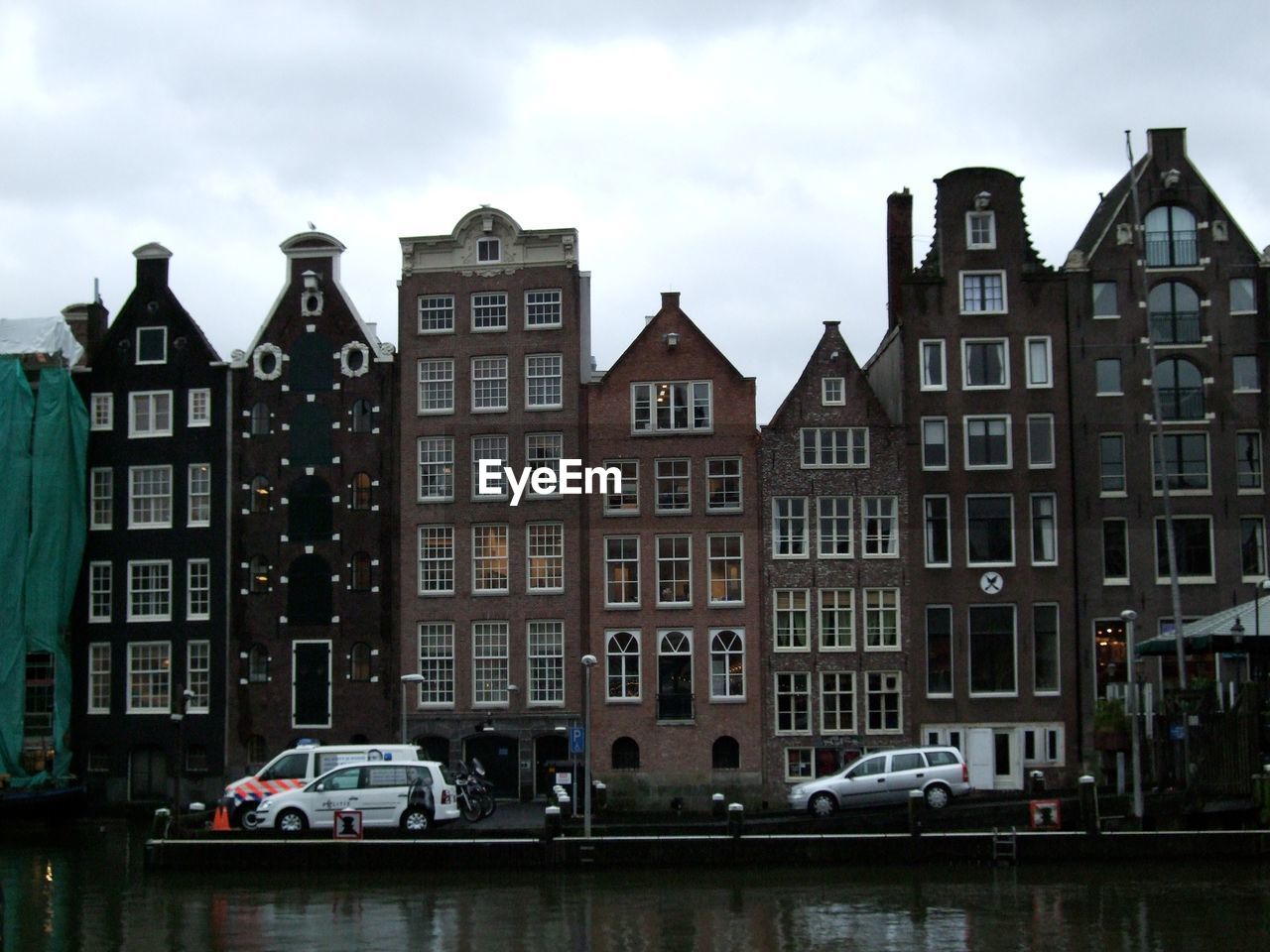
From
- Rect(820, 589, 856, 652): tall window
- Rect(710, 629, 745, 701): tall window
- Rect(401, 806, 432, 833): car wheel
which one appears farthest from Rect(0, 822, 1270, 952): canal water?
Rect(820, 589, 856, 652): tall window

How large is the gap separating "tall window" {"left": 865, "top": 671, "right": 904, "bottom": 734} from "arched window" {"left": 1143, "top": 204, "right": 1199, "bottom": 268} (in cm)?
1708

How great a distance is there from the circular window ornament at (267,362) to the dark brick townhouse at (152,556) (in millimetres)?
1512

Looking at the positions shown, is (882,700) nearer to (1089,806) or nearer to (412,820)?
(1089,806)

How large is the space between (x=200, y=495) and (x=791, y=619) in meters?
22.2

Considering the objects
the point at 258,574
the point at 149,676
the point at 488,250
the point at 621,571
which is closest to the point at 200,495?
the point at 258,574

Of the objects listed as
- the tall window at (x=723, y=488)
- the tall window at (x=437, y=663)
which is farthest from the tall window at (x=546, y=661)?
the tall window at (x=723, y=488)

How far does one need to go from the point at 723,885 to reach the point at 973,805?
10037 millimetres

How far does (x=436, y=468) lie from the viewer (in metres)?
61.6

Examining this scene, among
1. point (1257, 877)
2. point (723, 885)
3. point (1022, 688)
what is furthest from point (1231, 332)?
point (723, 885)

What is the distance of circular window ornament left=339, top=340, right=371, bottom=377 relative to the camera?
205 ft

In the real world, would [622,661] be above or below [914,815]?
above

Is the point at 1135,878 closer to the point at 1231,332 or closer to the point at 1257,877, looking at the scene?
the point at 1257,877

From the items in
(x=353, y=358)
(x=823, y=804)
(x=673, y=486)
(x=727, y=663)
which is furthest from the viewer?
(x=353, y=358)

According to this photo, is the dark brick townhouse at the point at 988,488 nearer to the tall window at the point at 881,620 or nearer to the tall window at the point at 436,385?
the tall window at the point at 881,620
